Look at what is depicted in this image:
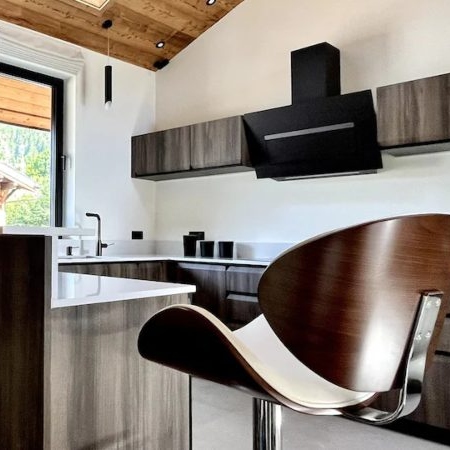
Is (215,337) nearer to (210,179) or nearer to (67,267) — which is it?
(67,267)

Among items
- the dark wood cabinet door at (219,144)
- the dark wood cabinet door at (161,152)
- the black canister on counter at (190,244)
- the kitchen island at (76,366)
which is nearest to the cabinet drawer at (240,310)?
the black canister on counter at (190,244)

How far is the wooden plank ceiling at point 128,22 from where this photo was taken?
11.5 feet

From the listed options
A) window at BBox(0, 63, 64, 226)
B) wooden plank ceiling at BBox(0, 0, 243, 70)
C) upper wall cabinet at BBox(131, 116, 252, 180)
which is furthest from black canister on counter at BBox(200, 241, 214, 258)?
wooden plank ceiling at BBox(0, 0, 243, 70)

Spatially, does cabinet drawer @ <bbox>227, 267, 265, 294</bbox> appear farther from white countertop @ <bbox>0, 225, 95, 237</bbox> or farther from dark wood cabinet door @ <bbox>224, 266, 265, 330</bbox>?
white countertop @ <bbox>0, 225, 95, 237</bbox>

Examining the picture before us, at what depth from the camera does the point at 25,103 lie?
3.82 meters

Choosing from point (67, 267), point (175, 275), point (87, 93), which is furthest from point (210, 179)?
A: point (67, 267)

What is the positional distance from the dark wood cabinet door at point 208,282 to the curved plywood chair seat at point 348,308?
240 cm

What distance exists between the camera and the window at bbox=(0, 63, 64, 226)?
3.66m

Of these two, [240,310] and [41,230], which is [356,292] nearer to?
[41,230]

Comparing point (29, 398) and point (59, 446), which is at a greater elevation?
point (29, 398)

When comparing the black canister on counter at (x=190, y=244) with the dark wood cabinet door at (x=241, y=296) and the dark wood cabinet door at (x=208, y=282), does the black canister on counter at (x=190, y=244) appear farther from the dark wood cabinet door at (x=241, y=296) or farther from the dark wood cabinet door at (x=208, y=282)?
the dark wood cabinet door at (x=241, y=296)

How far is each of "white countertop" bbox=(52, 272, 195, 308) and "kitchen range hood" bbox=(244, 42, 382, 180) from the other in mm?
2034

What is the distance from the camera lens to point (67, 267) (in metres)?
3.08

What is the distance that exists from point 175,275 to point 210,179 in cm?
103
